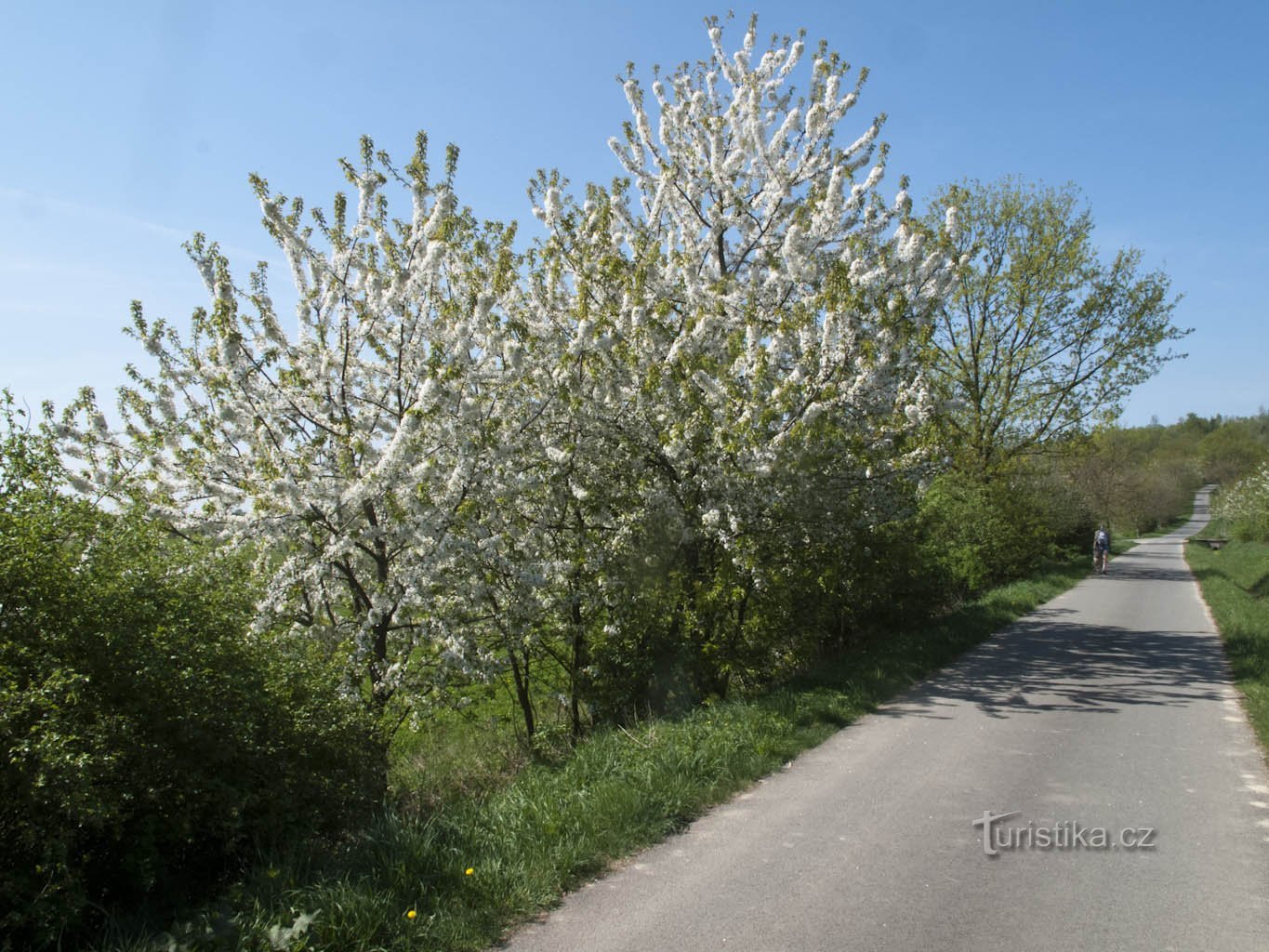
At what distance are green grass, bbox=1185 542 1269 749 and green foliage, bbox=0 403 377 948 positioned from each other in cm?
800

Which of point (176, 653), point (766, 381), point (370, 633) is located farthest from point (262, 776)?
point (766, 381)

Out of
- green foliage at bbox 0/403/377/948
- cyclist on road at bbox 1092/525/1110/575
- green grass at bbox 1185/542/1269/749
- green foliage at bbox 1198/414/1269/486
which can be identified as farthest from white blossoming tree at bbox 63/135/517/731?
green foliage at bbox 1198/414/1269/486

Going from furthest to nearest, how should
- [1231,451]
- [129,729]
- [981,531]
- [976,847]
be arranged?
[1231,451]
[981,531]
[976,847]
[129,729]

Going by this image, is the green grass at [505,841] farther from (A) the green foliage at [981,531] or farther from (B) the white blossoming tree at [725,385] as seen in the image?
(A) the green foliage at [981,531]

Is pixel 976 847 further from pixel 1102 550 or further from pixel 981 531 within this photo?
pixel 1102 550

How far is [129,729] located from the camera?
4.45m

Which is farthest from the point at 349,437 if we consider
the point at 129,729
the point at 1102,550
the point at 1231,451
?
the point at 1231,451

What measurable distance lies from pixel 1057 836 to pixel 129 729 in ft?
18.0

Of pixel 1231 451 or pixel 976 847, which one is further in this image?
pixel 1231 451

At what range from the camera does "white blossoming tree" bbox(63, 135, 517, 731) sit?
8.32 metres

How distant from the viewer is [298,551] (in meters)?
8.73

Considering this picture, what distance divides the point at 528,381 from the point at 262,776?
5.76 meters

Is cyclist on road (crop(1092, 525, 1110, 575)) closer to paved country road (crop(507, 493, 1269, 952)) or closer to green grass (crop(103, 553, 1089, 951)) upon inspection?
paved country road (crop(507, 493, 1269, 952))

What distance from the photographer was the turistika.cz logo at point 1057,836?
208 inches
